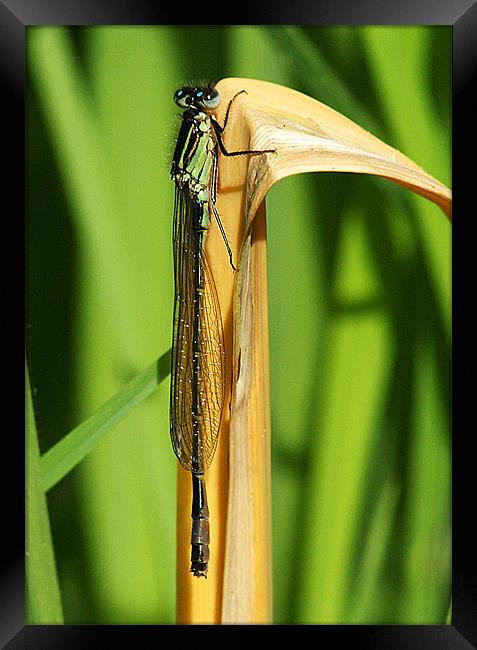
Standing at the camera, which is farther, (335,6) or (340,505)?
(340,505)

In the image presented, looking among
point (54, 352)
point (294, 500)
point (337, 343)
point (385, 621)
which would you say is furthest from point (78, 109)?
point (385, 621)

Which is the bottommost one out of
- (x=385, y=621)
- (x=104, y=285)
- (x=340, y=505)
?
(x=385, y=621)

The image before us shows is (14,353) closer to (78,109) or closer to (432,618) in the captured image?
(78,109)

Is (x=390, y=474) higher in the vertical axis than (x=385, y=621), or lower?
higher

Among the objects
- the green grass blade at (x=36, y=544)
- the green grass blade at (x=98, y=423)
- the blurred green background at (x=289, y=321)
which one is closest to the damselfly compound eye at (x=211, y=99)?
the blurred green background at (x=289, y=321)

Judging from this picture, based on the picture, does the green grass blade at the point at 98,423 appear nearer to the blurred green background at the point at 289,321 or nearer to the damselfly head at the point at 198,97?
the blurred green background at the point at 289,321

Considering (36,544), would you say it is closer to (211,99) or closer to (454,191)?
(211,99)
